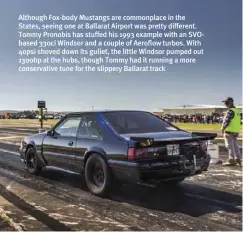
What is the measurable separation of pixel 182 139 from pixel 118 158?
3.50 ft

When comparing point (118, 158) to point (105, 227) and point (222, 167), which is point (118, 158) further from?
point (222, 167)

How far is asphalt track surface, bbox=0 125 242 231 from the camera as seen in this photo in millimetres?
4999

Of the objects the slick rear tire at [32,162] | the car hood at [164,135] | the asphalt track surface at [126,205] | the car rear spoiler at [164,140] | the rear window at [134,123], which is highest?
the rear window at [134,123]

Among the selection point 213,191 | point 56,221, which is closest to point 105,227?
point 56,221

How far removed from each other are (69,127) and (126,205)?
240 centimetres

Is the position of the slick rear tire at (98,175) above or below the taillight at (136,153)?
below

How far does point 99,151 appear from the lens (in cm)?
661

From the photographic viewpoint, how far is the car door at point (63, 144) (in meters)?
7.46

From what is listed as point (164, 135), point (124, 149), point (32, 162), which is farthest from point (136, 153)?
point (32, 162)

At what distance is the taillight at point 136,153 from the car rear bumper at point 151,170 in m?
0.10

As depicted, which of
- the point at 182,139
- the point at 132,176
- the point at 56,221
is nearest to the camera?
the point at 56,221

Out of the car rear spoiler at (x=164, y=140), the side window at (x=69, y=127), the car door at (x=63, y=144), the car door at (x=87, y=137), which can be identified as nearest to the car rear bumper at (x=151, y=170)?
the car rear spoiler at (x=164, y=140)

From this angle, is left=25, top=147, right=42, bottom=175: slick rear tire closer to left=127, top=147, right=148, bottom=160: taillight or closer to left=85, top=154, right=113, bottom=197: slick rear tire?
left=85, top=154, right=113, bottom=197: slick rear tire

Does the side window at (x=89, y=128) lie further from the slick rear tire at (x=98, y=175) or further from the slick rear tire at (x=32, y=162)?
the slick rear tire at (x=32, y=162)
